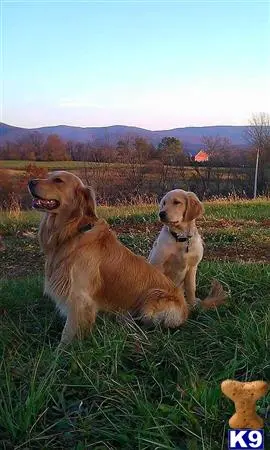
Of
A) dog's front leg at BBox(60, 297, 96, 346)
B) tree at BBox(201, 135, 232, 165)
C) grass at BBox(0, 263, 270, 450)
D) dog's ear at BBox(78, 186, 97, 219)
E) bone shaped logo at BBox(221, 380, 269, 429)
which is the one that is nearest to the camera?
bone shaped logo at BBox(221, 380, 269, 429)

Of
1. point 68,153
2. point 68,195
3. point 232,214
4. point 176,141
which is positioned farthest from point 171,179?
point 68,195

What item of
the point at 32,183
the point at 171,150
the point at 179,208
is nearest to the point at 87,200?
the point at 32,183

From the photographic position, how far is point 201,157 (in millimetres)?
37500

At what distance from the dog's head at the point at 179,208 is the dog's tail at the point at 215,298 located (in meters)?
0.81

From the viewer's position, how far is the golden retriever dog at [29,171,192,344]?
12.8ft

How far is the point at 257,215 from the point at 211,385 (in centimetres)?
1008

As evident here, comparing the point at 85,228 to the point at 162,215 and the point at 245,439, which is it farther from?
the point at 245,439

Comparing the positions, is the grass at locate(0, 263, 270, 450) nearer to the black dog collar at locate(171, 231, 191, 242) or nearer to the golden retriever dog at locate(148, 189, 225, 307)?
the golden retriever dog at locate(148, 189, 225, 307)

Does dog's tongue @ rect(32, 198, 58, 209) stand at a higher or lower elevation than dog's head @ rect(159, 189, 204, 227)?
higher

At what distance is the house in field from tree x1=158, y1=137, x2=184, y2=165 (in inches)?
50.5

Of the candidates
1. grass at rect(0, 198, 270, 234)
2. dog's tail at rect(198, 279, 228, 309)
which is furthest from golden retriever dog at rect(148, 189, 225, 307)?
grass at rect(0, 198, 270, 234)

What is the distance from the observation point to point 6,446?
235cm

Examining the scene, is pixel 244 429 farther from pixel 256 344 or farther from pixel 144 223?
pixel 144 223

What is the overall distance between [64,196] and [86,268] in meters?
0.61
